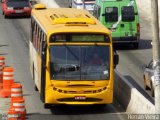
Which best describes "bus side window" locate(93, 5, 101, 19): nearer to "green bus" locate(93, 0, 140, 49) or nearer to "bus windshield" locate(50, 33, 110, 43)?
"green bus" locate(93, 0, 140, 49)

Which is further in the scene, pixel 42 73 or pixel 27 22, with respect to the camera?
pixel 27 22

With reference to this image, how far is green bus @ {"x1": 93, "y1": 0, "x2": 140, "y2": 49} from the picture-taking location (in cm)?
3912

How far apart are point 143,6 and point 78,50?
32.7 m

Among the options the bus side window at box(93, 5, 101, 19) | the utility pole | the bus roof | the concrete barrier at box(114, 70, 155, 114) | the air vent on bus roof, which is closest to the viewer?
the utility pole

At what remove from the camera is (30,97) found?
26766mm

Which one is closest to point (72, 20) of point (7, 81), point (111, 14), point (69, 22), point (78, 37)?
point (69, 22)

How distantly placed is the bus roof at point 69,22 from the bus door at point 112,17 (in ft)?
39.2

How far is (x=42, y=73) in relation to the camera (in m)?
24.0

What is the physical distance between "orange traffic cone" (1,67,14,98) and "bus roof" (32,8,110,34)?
204 cm

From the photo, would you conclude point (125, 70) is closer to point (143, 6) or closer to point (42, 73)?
point (42, 73)

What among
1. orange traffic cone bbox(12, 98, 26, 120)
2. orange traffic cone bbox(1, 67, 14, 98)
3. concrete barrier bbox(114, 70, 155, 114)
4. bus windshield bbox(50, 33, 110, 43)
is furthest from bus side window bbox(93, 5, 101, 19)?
orange traffic cone bbox(12, 98, 26, 120)

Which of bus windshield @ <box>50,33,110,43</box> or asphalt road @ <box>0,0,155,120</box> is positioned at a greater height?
bus windshield @ <box>50,33,110,43</box>

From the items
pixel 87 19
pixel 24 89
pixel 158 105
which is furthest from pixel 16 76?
pixel 158 105

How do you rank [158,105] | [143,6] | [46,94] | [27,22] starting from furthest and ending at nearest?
[143,6], [27,22], [46,94], [158,105]
